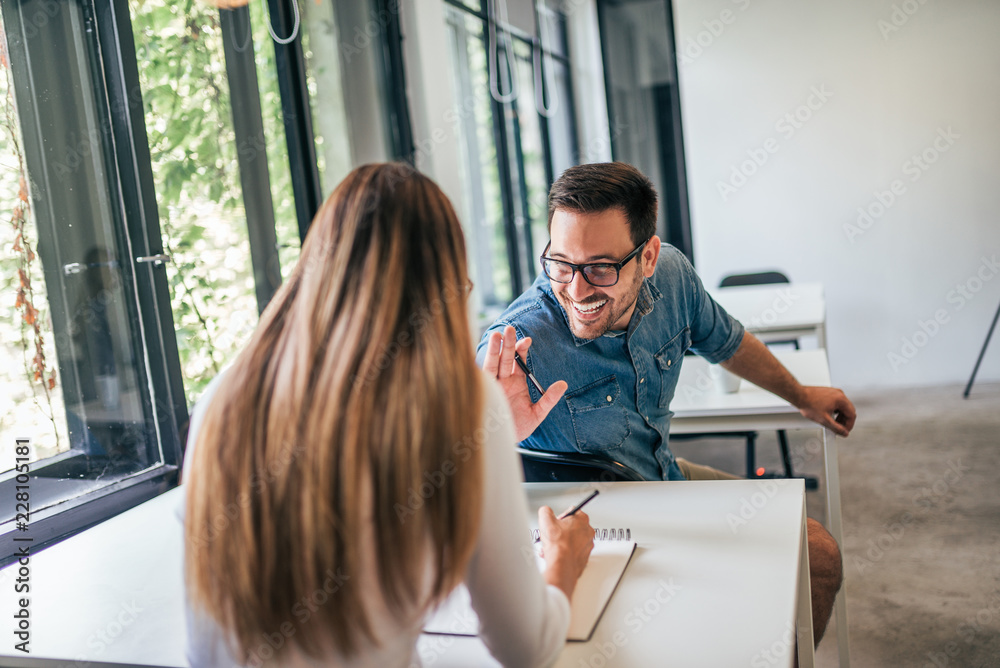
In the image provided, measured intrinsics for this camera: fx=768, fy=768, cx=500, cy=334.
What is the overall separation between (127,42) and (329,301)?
1759mm

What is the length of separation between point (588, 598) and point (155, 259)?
5.37 ft

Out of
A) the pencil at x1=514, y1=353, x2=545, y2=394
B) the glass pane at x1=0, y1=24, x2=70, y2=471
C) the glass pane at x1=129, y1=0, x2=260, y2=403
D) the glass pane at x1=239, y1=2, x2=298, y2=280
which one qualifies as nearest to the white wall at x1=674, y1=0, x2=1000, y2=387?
the glass pane at x1=239, y1=2, x2=298, y2=280

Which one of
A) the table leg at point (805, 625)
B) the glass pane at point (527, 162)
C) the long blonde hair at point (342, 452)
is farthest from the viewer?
the glass pane at point (527, 162)

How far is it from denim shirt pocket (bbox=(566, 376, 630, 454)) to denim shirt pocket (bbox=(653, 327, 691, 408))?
0.48ft

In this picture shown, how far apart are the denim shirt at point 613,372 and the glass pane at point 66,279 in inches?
40.6

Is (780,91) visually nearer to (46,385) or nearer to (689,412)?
(689,412)

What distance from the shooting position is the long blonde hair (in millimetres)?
722

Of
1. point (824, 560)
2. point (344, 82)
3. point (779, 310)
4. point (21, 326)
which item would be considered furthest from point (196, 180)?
point (779, 310)

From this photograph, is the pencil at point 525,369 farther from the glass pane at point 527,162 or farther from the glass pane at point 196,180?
the glass pane at point 527,162

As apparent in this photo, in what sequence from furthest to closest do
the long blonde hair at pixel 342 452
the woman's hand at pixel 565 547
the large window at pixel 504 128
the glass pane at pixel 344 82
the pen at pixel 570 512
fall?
the large window at pixel 504 128, the glass pane at pixel 344 82, the pen at pixel 570 512, the woman's hand at pixel 565 547, the long blonde hair at pixel 342 452

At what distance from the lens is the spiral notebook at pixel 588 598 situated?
3.17ft

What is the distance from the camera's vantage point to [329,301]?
77cm

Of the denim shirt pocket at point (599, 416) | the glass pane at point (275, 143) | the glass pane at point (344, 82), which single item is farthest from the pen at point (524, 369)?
the glass pane at point (344, 82)

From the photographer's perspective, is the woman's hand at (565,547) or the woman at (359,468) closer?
the woman at (359,468)
